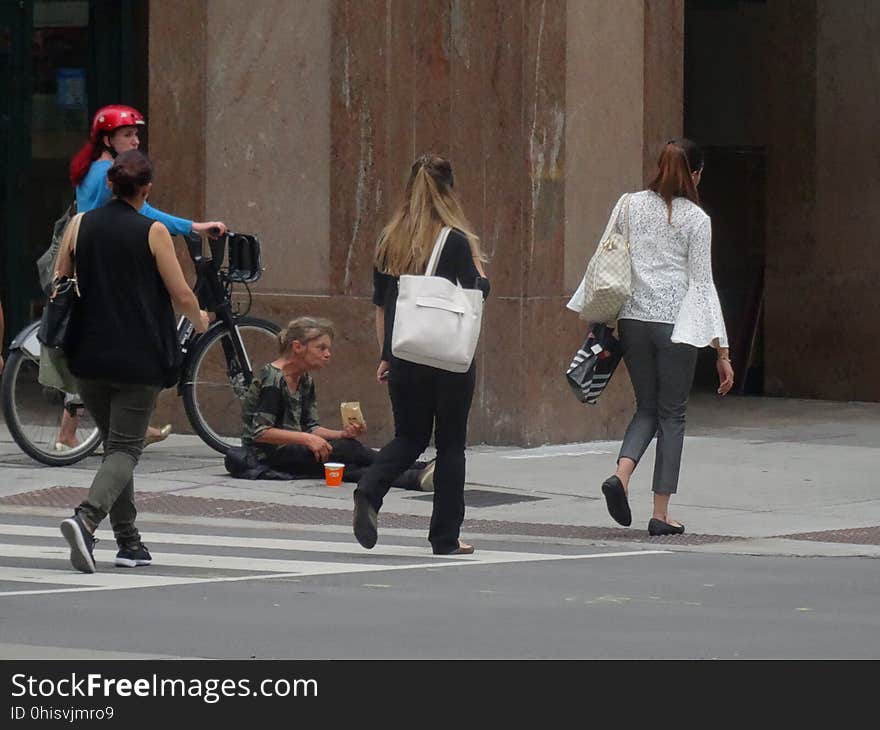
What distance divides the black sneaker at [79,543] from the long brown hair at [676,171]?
314 centimetres

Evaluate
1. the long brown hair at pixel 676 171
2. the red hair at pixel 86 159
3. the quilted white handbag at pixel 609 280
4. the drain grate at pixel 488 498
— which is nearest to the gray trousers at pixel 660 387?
the quilted white handbag at pixel 609 280

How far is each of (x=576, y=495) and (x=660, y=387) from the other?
157 cm

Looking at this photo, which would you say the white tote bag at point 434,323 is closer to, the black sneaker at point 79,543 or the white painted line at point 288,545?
the white painted line at point 288,545

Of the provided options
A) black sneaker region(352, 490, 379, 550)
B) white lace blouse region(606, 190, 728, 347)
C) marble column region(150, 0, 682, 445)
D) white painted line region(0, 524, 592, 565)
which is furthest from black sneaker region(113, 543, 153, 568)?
marble column region(150, 0, 682, 445)

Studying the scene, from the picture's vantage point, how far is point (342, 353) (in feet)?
45.4

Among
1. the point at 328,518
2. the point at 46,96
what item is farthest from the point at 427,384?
the point at 46,96

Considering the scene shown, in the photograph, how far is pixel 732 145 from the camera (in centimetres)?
1928

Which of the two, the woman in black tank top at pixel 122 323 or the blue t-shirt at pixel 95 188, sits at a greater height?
the blue t-shirt at pixel 95 188

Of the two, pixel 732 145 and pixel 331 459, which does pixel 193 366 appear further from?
pixel 732 145

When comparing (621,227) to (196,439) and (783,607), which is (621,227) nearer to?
(783,607)

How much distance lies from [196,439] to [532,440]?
2.14 meters

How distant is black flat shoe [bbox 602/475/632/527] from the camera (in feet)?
33.4

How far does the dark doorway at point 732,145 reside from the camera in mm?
18688
